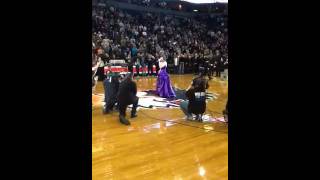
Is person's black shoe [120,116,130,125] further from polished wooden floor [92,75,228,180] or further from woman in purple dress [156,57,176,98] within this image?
woman in purple dress [156,57,176,98]

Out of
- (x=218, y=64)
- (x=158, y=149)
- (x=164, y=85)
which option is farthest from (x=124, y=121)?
(x=218, y=64)

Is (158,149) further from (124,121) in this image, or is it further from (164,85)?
(164,85)

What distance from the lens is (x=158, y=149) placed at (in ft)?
13.7

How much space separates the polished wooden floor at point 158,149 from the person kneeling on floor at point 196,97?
23cm

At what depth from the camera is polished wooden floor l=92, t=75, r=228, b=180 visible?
3.37 m

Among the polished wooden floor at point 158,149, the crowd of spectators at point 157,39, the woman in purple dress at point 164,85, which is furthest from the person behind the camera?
the crowd of spectators at point 157,39

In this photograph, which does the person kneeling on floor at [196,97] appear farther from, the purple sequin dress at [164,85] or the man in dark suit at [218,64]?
the man in dark suit at [218,64]

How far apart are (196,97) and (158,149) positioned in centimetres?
172

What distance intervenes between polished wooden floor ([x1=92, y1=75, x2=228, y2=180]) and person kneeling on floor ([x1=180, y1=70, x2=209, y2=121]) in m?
0.23

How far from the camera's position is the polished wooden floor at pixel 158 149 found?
3.37 m

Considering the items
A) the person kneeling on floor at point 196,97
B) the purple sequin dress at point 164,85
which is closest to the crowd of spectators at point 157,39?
the purple sequin dress at point 164,85
